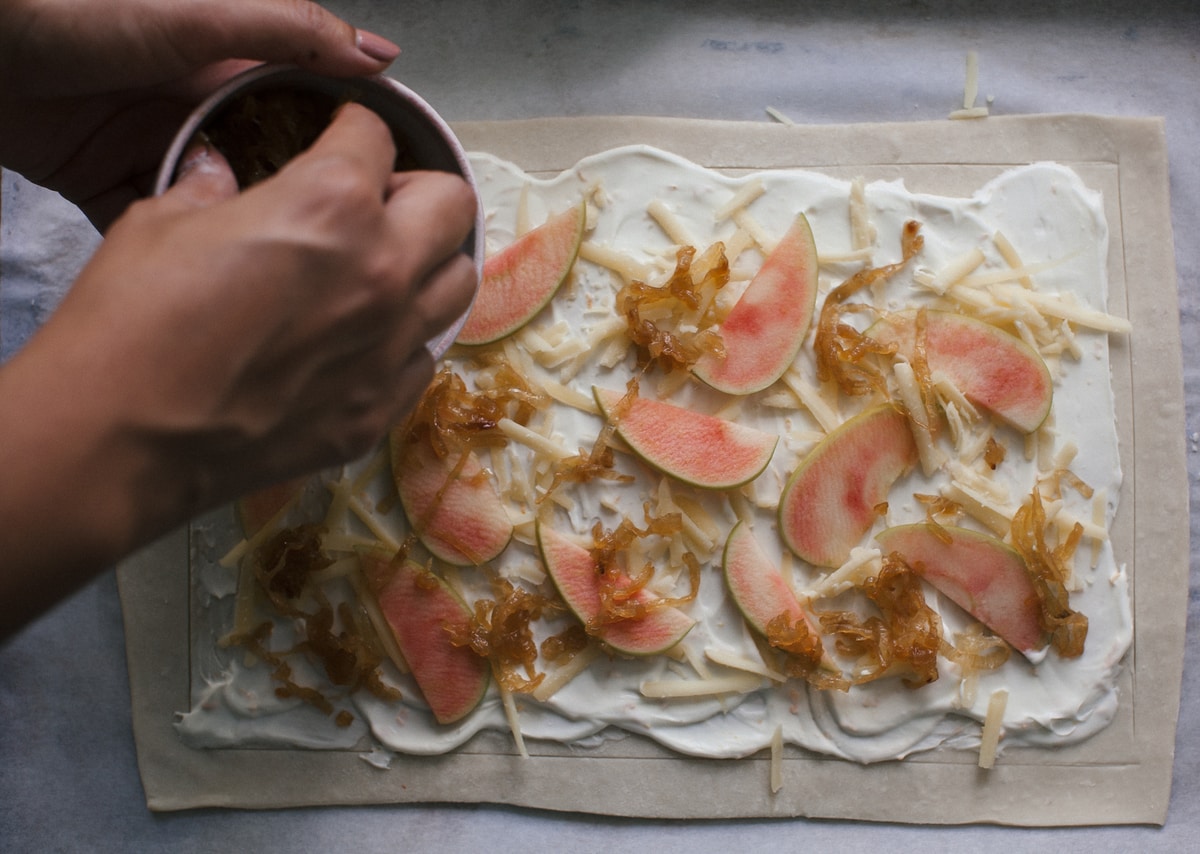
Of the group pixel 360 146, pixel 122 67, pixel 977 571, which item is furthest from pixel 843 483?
pixel 122 67

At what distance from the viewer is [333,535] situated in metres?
1.43

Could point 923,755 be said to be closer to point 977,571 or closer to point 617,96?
point 977,571

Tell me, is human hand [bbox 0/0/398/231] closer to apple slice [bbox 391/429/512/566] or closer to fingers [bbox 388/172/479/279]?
fingers [bbox 388/172/479/279]

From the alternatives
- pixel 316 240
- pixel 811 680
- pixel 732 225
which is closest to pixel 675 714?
pixel 811 680

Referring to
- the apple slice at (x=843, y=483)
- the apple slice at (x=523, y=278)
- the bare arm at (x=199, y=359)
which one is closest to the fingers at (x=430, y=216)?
the bare arm at (x=199, y=359)

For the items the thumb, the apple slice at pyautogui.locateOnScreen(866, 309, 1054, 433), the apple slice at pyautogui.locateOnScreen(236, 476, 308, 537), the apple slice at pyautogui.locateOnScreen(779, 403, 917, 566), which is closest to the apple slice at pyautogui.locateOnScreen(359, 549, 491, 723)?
the apple slice at pyautogui.locateOnScreen(236, 476, 308, 537)

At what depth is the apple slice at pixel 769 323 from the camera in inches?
55.6

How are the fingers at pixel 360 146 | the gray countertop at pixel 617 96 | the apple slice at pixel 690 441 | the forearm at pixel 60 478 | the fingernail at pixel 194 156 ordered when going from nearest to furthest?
the forearm at pixel 60 478, the fingers at pixel 360 146, the fingernail at pixel 194 156, the apple slice at pixel 690 441, the gray countertop at pixel 617 96

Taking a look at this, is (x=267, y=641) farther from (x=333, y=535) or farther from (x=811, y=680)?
(x=811, y=680)

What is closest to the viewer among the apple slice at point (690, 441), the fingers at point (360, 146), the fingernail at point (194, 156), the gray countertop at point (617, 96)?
the fingers at point (360, 146)

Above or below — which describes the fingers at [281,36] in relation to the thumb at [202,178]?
above

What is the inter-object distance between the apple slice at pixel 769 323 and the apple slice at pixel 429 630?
54 cm

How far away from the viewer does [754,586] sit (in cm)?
140

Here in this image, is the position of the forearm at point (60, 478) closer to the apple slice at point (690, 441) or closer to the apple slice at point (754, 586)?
the apple slice at point (690, 441)
